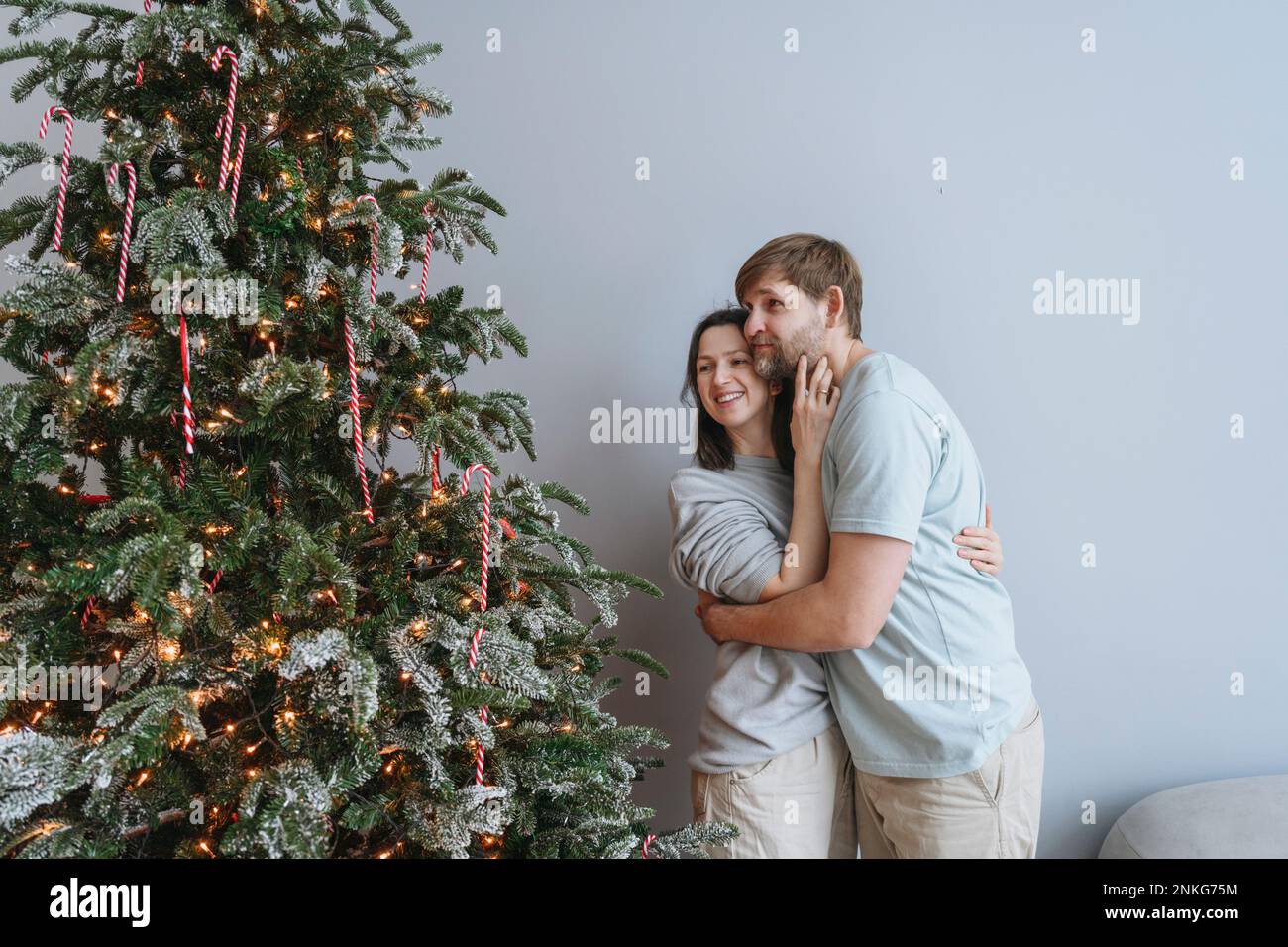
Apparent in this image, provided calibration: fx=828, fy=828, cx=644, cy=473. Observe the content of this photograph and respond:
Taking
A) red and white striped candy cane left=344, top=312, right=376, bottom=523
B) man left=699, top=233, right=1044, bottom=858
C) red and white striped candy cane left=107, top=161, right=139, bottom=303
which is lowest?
man left=699, top=233, right=1044, bottom=858

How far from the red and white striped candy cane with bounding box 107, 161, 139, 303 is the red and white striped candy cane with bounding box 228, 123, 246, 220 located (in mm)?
124

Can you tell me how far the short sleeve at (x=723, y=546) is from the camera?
5.47ft

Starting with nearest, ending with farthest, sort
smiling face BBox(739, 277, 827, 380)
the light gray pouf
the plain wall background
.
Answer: smiling face BBox(739, 277, 827, 380)
the light gray pouf
the plain wall background

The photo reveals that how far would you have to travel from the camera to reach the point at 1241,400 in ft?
7.01

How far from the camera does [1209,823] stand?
191 centimetres

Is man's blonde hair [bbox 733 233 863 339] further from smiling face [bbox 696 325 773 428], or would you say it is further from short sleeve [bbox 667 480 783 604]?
short sleeve [bbox 667 480 783 604]

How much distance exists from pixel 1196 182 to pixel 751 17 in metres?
1.22

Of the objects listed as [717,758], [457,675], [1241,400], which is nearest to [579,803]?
[457,675]

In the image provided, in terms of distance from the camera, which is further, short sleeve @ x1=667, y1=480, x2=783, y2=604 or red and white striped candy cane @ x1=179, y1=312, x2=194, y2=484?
short sleeve @ x1=667, y1=480, x2=783, y2=604

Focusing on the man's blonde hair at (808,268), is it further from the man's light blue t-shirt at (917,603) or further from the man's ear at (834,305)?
the man's light blue t-shirt at (917,603)

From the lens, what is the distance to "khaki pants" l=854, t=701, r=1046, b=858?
5.10 ft

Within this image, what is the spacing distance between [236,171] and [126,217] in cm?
16

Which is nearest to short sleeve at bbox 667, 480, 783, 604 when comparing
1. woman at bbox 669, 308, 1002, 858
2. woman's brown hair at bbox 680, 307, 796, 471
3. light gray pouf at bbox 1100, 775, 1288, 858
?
woman at bbox 669, 308, 1002, 858

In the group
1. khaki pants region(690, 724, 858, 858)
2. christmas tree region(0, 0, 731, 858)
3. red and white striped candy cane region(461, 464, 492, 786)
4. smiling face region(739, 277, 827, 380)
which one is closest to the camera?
christmas tree region(0, 0, 731, 858)
